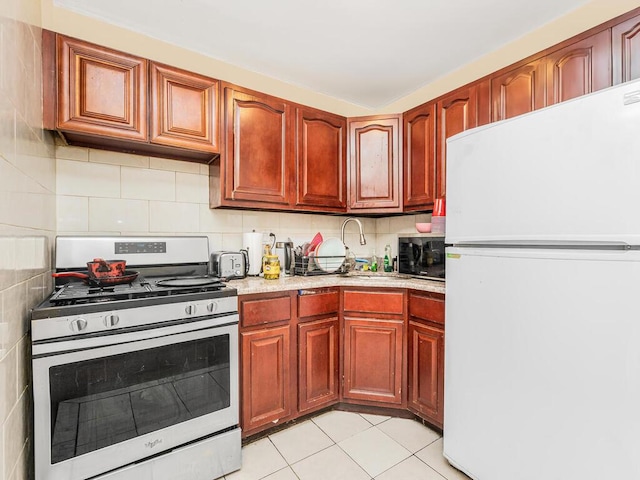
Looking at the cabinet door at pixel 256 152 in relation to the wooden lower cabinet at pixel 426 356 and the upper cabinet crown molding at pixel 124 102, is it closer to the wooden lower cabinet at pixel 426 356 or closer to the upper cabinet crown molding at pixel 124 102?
the upper cabinet crown molding at pixel 124 102

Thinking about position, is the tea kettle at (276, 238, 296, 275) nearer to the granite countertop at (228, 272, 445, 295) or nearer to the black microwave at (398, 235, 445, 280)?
the granite countertop at (228, 272, 445, 295)

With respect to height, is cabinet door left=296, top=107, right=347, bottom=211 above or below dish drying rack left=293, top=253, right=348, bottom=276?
above

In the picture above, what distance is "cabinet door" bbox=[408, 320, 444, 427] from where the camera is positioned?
5.75ft

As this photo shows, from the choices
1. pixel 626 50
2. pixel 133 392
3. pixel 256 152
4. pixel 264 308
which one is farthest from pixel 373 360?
pixel 626 50

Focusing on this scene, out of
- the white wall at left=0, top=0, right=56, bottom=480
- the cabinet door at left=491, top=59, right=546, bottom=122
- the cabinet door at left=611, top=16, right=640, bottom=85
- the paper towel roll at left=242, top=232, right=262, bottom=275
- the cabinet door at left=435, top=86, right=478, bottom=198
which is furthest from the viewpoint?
the paper towel roll at left=242, top=232, right=262, bottom=275

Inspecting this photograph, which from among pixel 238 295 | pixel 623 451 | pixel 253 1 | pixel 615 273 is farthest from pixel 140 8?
pixel 623 451

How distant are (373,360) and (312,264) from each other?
75 cm

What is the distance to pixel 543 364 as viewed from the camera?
1.14m

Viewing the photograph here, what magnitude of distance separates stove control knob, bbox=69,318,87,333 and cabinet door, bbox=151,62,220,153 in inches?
39.2

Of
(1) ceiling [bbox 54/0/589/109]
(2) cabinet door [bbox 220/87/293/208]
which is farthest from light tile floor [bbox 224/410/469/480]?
(1) ceiling [bbox 54/0/589/109]

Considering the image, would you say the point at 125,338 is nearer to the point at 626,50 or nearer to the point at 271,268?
the point at 271,268

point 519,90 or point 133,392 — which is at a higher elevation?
point 519,90

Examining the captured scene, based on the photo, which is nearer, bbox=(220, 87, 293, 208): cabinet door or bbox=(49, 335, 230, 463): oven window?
bbox=(49, 335, 230, 463): oven window

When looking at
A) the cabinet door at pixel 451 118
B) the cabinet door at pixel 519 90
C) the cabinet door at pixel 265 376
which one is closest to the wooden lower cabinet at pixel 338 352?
the cabinet door at pixel 265 376
